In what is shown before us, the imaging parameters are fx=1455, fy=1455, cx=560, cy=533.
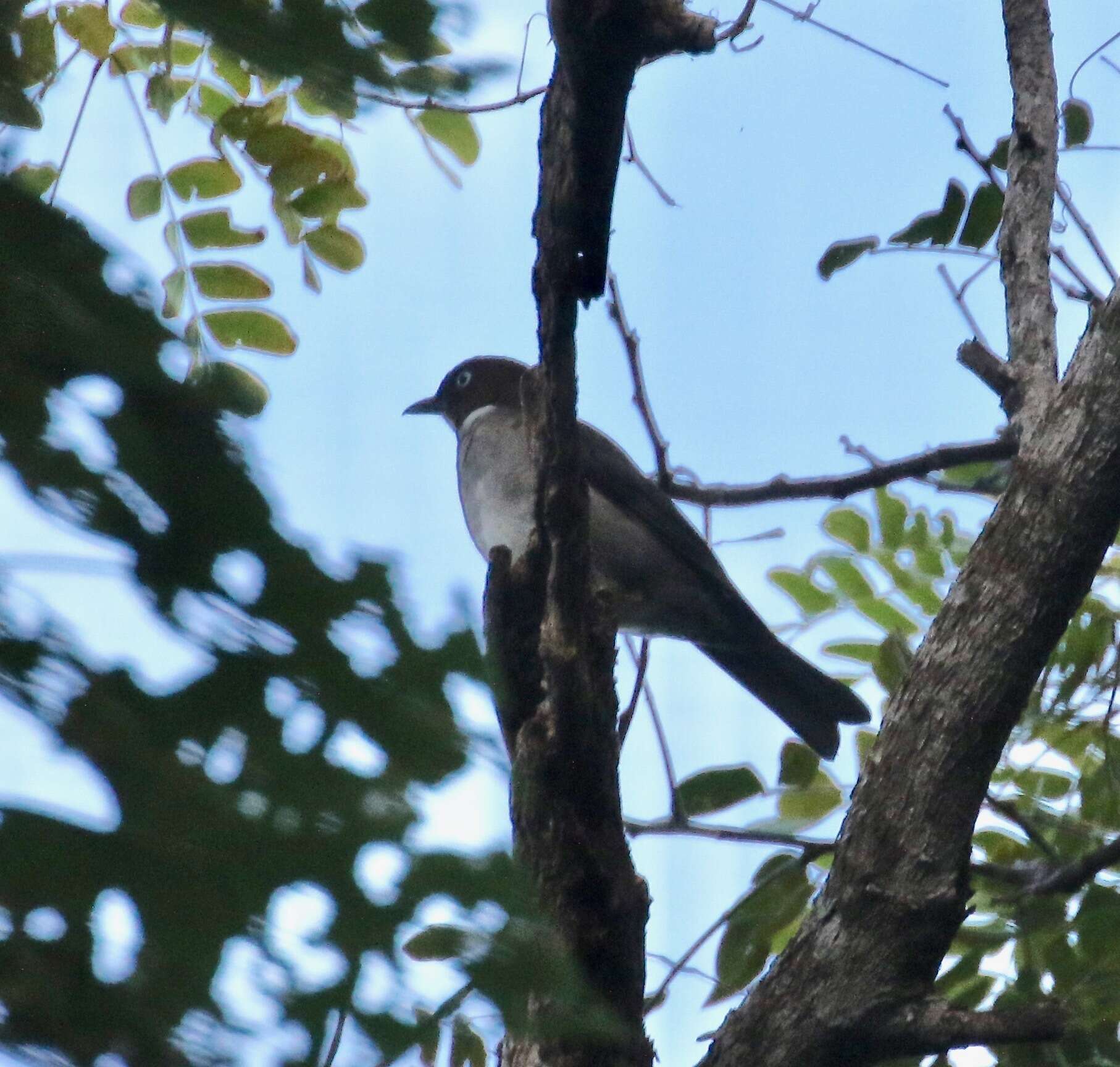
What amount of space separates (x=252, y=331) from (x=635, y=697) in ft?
4.32

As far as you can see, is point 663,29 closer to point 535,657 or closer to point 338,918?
point 338,918

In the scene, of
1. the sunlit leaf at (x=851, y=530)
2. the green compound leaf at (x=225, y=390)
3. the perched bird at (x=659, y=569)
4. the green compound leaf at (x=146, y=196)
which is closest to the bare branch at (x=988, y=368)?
the sunlit leaf at (x=851, y=530)

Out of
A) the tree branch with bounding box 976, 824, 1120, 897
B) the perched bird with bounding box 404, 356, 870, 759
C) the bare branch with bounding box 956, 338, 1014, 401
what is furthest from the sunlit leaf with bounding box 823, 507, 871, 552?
the tree branch with bounding box 976, 824, 1120, 897

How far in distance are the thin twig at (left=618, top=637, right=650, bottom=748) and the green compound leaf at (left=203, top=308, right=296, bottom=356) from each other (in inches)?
46.8

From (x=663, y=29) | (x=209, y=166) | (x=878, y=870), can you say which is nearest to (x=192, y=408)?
(x=663, y=29)

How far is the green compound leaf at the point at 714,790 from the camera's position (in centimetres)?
375

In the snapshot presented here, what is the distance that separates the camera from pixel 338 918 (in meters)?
0.88

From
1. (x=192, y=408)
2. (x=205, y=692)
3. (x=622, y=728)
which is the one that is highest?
(x=622, y=728)

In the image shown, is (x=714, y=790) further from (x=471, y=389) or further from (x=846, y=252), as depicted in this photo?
(x=471, y=389)

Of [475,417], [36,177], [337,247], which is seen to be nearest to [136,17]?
[337,247]

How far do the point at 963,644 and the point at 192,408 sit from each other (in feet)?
7.84

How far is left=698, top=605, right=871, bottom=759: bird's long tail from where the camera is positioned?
18.9 feet

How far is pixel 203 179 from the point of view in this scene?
3928mm

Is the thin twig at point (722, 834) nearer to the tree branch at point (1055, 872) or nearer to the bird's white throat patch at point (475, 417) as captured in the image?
the tree branch at point (1055, 872)
